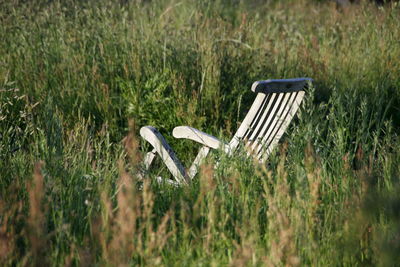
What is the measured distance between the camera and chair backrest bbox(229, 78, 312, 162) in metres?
4.00

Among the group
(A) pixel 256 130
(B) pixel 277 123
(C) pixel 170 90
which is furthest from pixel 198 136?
(C) pixel 170 90

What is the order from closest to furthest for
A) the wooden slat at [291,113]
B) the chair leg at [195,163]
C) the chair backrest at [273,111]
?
1. the chair leg at [195,163]
2. the chair backrest at [273,111]
3. the wooden slat at [291,113]

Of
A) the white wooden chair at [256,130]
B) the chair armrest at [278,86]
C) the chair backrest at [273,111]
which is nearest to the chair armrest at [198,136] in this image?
the white wooden chair at [256,130]

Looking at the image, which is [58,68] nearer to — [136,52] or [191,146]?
[136,52]

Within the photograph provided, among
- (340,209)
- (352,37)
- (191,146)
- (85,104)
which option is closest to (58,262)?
(340,209)

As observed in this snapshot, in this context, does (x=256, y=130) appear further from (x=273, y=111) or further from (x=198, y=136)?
(x=198, y=136)

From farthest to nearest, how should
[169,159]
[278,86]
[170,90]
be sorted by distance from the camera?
1. [170,90]
2. [278,86]
3. [169,159]

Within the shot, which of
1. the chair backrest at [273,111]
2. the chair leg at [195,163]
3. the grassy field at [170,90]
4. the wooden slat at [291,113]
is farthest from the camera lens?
the wooden slat at [291,113]

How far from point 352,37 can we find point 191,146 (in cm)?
269

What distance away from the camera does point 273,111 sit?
4281 mm

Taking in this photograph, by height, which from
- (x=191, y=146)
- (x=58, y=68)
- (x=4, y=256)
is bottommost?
(x=191, y=146)

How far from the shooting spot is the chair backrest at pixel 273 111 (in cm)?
400

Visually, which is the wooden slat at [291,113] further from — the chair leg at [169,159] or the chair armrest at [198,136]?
the chair leg at [169,159]

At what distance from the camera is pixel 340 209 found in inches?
113
